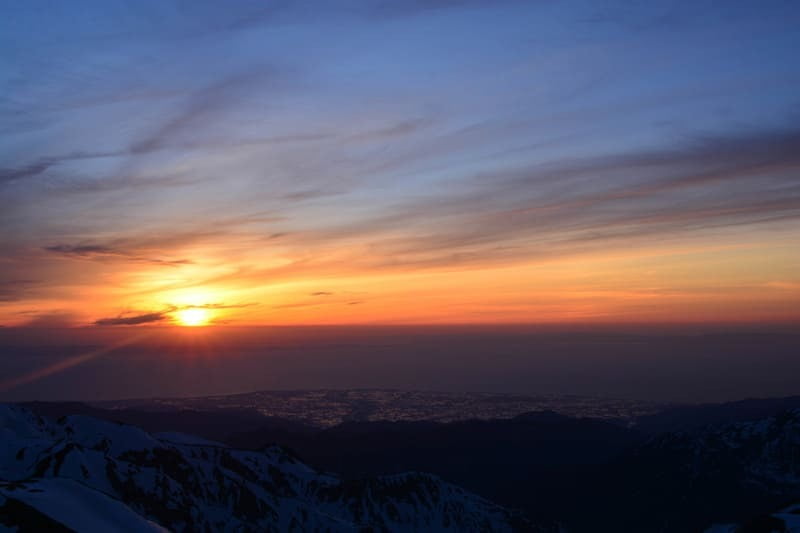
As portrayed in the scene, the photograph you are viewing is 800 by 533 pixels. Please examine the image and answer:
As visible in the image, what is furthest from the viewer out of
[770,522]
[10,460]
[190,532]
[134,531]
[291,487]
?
[291,487]

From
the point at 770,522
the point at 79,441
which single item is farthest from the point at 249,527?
the point at 770,522

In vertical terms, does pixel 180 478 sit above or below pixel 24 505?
below

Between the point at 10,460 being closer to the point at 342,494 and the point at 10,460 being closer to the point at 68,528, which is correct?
the point at 68,528

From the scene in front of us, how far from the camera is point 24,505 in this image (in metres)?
69.2

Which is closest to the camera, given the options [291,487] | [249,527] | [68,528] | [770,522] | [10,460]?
[68,528]

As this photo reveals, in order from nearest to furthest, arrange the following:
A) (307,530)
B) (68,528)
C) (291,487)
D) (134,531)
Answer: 1. (68,528)
2. (134,531)
3. (307,530)
4. (291,487)

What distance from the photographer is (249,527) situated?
486ft

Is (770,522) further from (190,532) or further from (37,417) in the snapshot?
(37,417)

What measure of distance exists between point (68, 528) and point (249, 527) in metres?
86.3

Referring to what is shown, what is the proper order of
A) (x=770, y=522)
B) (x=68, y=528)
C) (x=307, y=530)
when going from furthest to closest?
(x=307, y=530) < (x=770, y=522) < (x=68, y=528)

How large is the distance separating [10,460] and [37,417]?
53.1 m

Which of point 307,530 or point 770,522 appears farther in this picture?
point 307,530

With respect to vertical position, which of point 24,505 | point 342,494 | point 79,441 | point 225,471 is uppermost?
point 24,505

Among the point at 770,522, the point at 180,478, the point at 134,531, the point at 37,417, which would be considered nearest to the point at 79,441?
the point at 37,417
